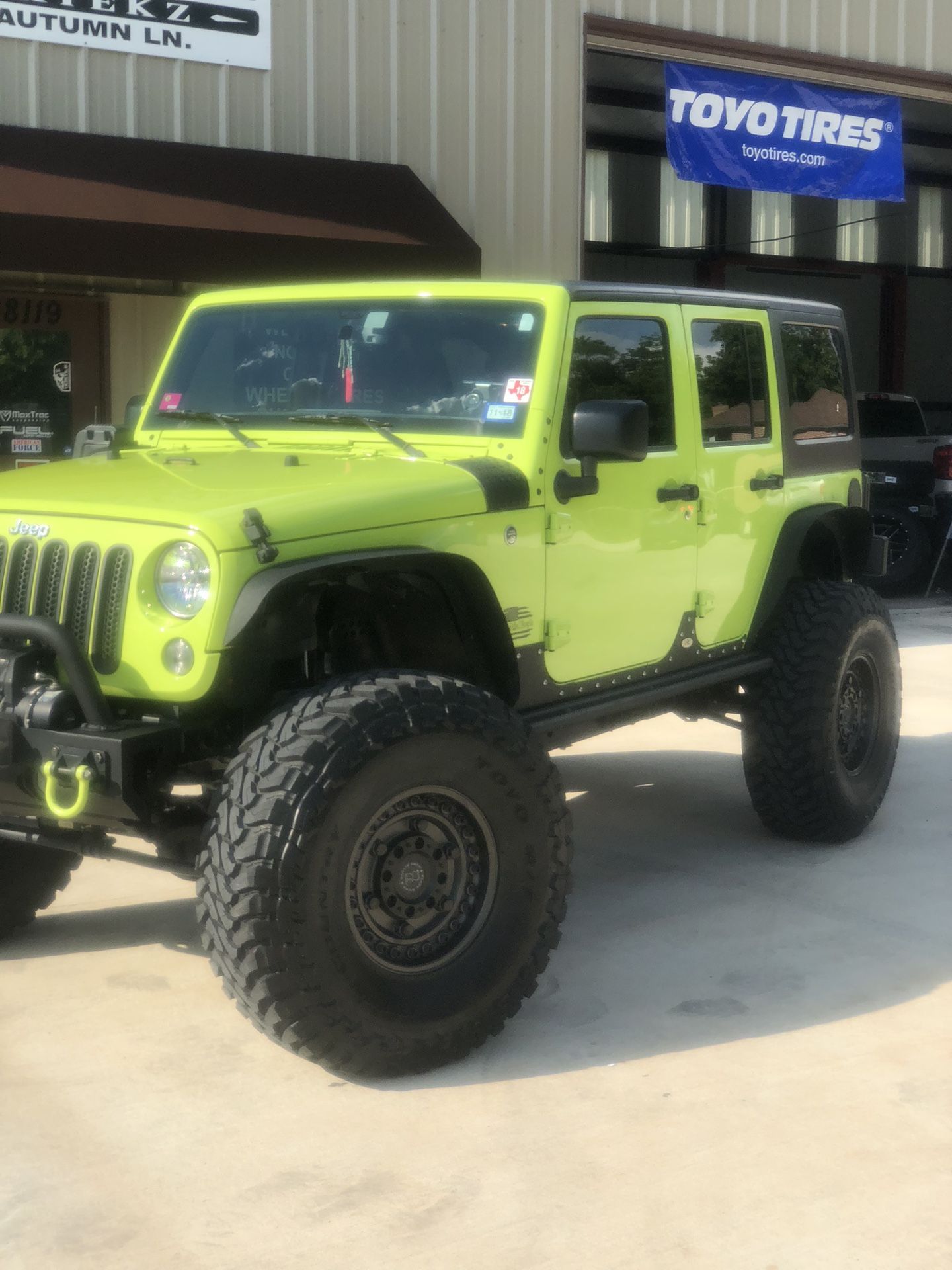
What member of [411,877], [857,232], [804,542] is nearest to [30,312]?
[804,542]

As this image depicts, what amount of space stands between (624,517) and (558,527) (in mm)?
362

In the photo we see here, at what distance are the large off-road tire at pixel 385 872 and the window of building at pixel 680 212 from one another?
1806 cm

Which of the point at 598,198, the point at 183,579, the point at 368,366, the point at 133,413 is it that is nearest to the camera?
the point at 183,579

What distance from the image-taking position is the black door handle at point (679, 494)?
4.92 m

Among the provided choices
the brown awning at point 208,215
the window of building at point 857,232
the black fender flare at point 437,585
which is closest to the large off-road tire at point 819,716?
the black fender flare at point 437,585

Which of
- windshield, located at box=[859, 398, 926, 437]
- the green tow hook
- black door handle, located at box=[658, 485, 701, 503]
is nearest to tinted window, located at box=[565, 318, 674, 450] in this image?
black door handle, located at box=[658, 485, 701, 503]

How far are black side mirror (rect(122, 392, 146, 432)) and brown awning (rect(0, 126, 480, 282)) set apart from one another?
4385 mm

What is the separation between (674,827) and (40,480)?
2946 millimetres

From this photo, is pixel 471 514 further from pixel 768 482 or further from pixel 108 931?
pixel 108 931

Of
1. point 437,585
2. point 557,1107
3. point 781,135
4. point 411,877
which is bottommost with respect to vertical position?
point 557,1107

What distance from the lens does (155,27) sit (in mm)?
10641

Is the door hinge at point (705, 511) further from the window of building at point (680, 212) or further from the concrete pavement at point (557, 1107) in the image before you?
the window of building at point (680, 212)

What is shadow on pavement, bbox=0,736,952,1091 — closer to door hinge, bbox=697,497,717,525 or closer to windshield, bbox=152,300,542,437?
door hinge, bbox=697,497,717,525

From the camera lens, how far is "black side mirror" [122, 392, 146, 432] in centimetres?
517
